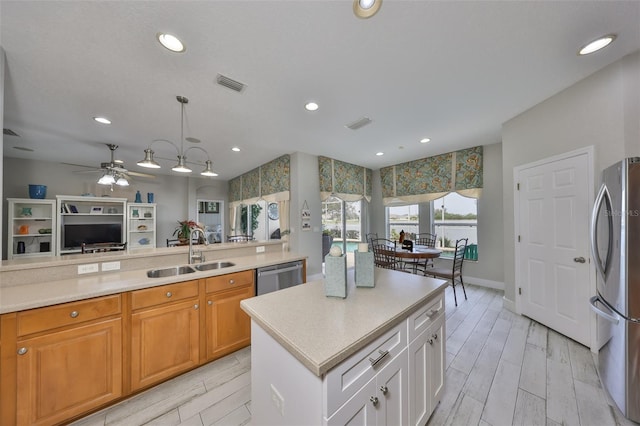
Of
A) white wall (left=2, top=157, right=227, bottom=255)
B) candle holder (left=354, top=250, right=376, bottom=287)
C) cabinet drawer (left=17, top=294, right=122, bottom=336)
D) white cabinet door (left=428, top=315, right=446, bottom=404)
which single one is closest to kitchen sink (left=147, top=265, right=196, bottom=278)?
cabinet drawer (left=17, top=294, right=122, bottom=336)

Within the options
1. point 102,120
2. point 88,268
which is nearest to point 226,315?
point 88,268

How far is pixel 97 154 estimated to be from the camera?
4.23 meters

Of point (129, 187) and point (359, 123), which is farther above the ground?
point (359, 123)

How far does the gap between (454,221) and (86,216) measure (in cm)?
834

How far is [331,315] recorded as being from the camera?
113 centimetres

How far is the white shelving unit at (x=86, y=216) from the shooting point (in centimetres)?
457

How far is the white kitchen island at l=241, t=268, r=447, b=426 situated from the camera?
84cm

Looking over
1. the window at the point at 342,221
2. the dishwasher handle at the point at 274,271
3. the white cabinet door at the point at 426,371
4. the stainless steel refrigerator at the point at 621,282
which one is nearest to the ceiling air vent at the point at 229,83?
the dishwasher handle at the point at 274,271

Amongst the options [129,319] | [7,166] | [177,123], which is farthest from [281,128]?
[7,166]

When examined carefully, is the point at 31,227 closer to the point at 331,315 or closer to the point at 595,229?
the point at 331,315

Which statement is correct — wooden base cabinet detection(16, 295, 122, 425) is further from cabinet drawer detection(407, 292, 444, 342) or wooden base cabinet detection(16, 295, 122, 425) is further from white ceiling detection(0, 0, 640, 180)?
cabinet drawer detection(407, 292, 444, 342)

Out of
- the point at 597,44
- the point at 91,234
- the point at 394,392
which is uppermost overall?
the point at 597,44

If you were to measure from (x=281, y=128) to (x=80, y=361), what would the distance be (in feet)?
10.0

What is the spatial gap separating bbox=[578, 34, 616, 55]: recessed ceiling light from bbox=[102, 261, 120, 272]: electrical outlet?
4547mm
